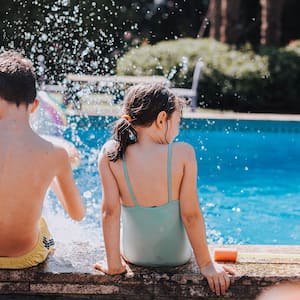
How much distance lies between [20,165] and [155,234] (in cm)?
58

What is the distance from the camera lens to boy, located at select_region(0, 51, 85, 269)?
2463mm

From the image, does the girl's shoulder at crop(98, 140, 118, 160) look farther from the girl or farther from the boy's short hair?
the boy's short hair

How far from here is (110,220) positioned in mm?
2531

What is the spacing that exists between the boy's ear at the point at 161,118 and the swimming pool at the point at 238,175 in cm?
238

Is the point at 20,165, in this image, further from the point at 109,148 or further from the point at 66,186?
the point at 109,148

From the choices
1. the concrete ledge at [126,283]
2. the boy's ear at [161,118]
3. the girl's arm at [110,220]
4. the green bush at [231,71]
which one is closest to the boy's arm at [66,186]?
the girl's arm at [110,220]

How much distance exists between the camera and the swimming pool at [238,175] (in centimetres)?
510

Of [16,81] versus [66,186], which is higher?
[16,81]

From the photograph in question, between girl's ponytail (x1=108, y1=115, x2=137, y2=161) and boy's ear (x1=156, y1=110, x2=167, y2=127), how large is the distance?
108 mm

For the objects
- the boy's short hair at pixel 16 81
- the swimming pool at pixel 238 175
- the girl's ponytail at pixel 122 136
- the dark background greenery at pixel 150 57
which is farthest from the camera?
the dark background greenery at pixel 150 57

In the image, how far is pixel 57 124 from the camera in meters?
5.29

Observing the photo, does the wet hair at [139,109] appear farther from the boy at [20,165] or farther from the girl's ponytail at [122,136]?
the boy at [20,165]

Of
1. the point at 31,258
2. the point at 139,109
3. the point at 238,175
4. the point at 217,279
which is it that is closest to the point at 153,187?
the point at 139,109

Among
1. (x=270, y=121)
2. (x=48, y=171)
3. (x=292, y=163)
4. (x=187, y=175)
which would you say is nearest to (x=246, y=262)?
(x=187, y=175)
